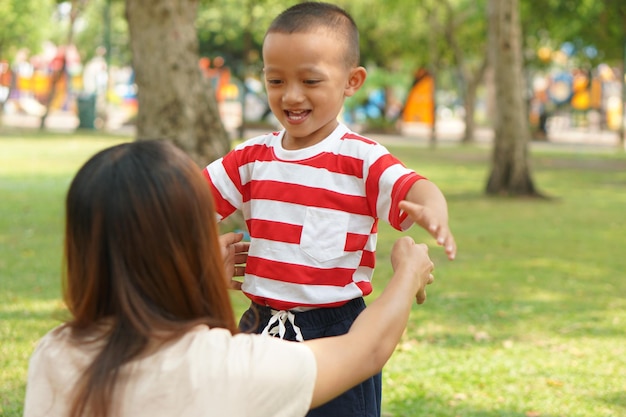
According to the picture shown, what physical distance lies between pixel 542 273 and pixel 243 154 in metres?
6.62

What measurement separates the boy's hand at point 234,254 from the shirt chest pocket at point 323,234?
0.70ft

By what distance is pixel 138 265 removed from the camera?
1.95 meters

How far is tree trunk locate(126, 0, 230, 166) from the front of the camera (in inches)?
435

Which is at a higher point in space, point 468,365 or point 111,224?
point 111,224

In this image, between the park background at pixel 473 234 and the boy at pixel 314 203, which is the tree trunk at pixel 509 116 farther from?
the boy at pixel 314 203

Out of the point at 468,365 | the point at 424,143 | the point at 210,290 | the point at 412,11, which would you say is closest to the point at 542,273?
the point at 468,365

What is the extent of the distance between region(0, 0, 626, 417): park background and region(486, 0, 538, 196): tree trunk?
12cm

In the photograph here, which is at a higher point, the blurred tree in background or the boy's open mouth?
the blurred tree in background

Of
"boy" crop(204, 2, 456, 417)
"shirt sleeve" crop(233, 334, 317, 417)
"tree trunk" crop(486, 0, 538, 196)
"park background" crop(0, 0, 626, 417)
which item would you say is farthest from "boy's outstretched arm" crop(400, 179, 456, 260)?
"tree trunk" crop(486, 0, 538, 196)

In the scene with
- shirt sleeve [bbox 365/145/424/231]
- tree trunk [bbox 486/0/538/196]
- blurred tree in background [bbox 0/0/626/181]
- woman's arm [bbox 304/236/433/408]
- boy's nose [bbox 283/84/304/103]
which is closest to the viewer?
woman's arm [bbox 304/236/433/408]

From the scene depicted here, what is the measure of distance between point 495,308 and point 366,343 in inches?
224

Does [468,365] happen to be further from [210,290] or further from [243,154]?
[210,290]

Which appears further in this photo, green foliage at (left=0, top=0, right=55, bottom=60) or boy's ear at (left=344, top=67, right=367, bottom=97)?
green foliage at (left=0, top=0, right=55, bottom=60)

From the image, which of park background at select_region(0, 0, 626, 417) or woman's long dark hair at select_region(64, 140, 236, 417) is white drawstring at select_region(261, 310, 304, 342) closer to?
park background at select_region(0, 0, 626, 417)
